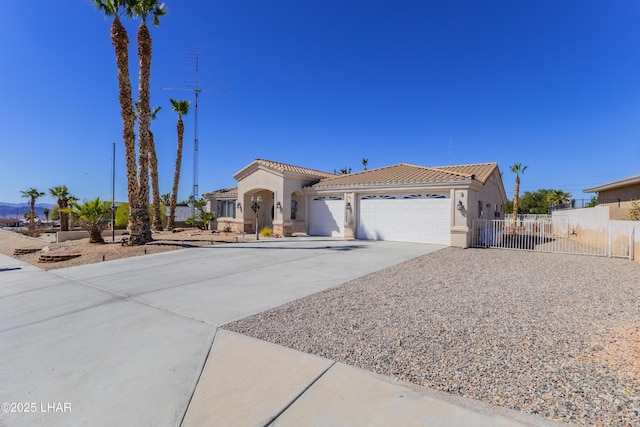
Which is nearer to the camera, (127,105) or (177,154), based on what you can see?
(127,105)

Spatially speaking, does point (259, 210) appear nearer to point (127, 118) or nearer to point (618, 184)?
point (127, 118)

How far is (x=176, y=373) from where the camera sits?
3.84m

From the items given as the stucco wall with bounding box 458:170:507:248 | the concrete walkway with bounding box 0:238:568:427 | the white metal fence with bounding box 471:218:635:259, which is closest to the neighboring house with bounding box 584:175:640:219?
the white metal fence with bounding box 471:218:635:259

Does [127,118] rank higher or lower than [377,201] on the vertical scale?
higher

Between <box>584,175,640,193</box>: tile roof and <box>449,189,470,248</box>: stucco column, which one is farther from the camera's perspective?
<box>584,175,640,193</box>: tile roof

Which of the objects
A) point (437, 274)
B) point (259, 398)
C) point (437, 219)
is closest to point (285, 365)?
point (259, 398)

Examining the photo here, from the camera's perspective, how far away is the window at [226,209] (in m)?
27.1

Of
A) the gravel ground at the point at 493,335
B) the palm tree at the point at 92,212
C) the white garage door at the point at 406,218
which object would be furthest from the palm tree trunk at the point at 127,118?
the gravel ground at the point at 493,335

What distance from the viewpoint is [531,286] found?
8102mm

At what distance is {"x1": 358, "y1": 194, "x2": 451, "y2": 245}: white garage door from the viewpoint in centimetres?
1686

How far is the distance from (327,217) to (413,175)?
6.52 meters

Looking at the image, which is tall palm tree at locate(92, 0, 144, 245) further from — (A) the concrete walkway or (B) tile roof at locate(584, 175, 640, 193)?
(B) tile roof at locate(584, 175, 640, 193)

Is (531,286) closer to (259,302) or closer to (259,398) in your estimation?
(259,302)

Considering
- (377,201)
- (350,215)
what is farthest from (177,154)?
(377,201)
